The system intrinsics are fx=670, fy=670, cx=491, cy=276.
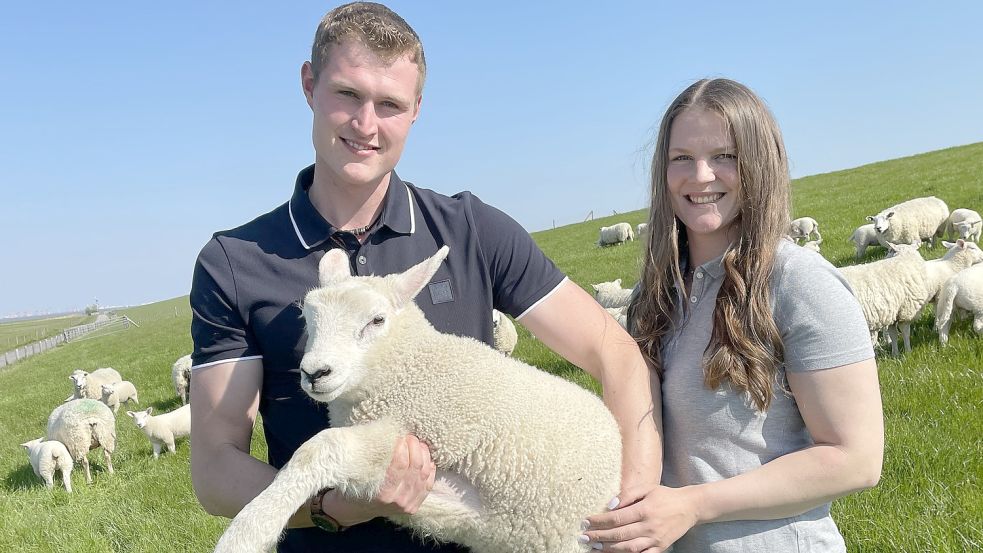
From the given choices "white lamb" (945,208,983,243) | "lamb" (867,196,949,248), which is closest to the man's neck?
"lamb" (867,196,949,248)

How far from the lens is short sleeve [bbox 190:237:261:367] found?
2180 mm

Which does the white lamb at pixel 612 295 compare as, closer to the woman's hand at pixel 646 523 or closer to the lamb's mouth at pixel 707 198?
the lamb's mouth at pixel 707 198

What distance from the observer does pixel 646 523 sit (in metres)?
2.05

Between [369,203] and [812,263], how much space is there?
1488 mm

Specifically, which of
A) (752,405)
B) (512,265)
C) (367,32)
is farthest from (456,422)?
(367,32)

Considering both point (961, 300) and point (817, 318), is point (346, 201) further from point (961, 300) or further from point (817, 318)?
point (961, 300)

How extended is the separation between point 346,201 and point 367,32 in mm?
573

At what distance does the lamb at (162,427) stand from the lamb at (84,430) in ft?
1.28

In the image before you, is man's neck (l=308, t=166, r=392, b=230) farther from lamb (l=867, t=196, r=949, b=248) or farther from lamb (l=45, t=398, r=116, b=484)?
lamb (l=867, t=196, r=949, b=248)

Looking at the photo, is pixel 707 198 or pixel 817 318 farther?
pixel 707 198

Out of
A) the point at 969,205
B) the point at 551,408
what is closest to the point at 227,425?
the point at 551,408

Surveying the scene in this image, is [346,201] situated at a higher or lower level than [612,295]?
higher

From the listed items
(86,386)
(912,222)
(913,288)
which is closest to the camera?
(913,288)

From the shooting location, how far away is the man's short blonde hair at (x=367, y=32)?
2.13 m
